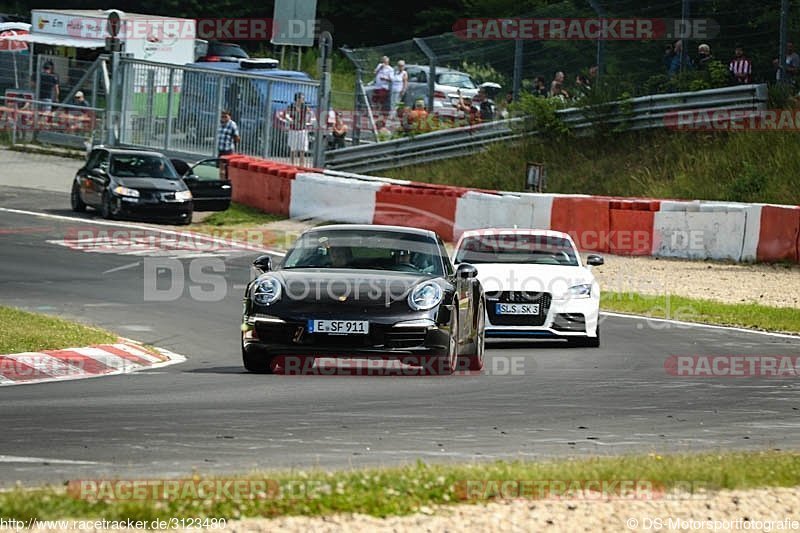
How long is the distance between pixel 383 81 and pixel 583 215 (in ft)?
29.2

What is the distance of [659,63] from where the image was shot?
29.0 metres

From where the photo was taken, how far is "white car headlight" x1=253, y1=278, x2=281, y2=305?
11609 mm

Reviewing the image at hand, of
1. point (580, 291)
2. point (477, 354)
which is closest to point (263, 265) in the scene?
point (477, 354)

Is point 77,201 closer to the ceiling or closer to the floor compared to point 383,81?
closer to the floor

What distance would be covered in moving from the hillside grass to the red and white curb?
15295mm

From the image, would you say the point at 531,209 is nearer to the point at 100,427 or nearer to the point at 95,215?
the point at 95,215

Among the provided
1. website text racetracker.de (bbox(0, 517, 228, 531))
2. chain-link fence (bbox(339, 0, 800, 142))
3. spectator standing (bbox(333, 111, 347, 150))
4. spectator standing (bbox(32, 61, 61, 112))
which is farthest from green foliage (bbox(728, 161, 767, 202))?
website text racetracker.de (bbox(0, 517, 228, 531))

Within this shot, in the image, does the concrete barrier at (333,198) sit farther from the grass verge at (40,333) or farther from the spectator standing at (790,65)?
the grass verge at (40,333)

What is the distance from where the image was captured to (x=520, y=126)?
30.9 m

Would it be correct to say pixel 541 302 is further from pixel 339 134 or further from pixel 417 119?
pixel 339 134

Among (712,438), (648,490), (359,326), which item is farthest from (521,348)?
(648,490)

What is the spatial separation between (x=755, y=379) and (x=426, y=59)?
766 inches

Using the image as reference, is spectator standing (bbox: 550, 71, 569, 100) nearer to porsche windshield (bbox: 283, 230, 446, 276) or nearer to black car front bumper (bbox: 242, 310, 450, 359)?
porsche windshield (bbox: 283, 230, 446, 276)

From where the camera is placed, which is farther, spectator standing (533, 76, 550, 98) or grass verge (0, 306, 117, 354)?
spectator standing (533, 76, 550, 98)
